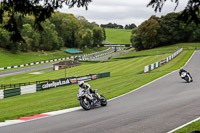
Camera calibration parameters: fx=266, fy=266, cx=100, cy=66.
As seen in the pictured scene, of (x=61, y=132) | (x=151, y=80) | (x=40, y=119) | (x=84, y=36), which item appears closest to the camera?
(x=61, y=132)

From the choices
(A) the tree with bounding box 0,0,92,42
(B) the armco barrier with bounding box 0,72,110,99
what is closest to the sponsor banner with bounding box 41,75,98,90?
(B) the armco barrier with bounding box 0,72,110,99

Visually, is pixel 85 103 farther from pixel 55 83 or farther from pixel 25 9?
pixel 55 83

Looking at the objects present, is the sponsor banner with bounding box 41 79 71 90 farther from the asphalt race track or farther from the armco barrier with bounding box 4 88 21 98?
the asphalt race track

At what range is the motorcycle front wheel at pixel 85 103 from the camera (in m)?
13.9

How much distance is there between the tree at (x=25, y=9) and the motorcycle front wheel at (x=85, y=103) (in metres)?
7.04

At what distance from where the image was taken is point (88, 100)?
47.0 feet

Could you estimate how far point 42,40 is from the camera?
3728 inches

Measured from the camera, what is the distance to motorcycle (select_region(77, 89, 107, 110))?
14008mm

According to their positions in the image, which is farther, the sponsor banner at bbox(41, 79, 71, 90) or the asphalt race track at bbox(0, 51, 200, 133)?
the sponsor banner at bbox(41, 79, 71, 90)

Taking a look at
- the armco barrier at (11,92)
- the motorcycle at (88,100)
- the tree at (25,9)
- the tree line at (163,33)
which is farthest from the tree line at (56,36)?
the tree at (25,9)

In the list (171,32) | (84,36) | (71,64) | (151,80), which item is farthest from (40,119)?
(84,36)

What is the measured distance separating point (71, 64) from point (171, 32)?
4658 centimetres

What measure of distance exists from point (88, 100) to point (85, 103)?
334 mm

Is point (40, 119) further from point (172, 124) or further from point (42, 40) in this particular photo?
point (42, 40)
